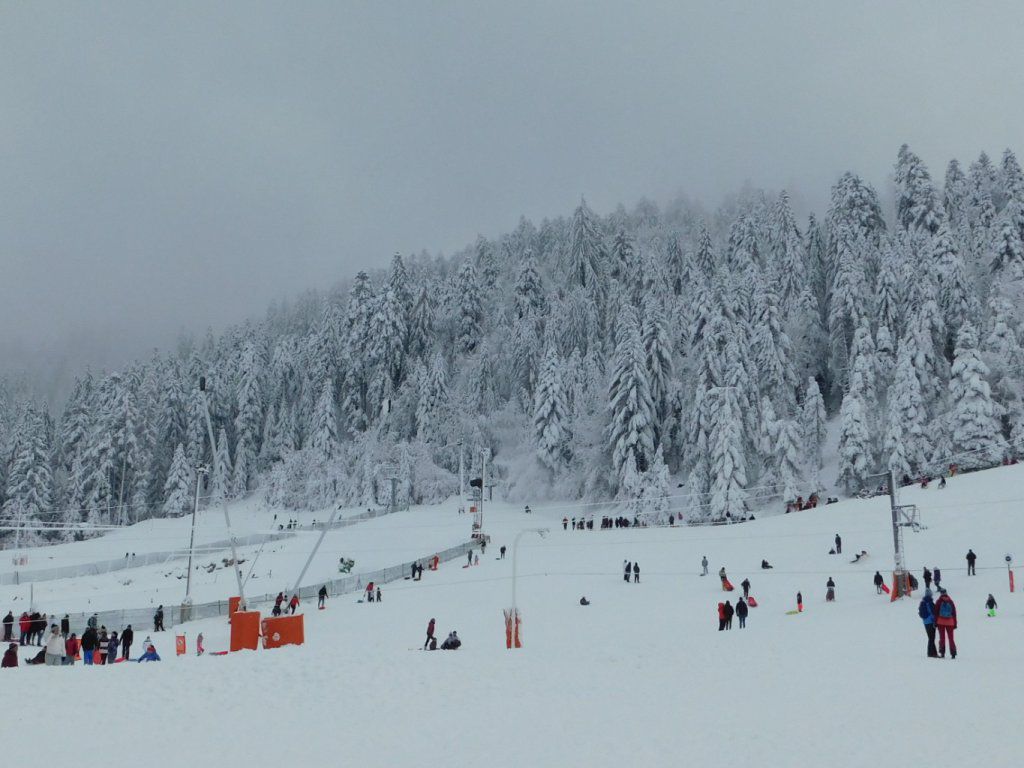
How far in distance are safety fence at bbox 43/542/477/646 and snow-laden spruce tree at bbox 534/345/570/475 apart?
26.1 metres

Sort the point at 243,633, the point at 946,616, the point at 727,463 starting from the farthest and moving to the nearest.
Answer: the point at 727,463 < the point at 243,633 < the point at 946,616

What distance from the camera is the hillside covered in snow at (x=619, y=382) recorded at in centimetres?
5762

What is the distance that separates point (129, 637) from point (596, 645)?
1310 centimetres

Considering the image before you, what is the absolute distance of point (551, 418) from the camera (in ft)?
245

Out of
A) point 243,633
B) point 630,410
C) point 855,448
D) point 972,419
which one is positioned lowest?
point 243,633

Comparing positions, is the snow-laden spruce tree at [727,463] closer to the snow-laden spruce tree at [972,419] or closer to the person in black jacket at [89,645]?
the snow-laden spruce tree at [972,419]

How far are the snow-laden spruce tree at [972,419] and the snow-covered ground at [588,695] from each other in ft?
75.8

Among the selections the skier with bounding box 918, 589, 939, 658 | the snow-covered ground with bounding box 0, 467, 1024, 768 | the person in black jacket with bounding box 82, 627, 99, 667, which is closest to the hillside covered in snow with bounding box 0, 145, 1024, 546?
the snow-covered ground with bounding box 0, 467, 1024, 768

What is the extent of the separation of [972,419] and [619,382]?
2502 centimetres

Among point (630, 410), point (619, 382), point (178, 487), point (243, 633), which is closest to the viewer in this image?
point (243, 633)

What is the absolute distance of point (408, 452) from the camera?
80000 mm

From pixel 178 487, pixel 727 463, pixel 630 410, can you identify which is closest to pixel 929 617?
pixel 727 463

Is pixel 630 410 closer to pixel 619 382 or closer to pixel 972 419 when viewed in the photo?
pixel 619 382

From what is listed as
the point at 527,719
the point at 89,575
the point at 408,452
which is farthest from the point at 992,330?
the point at 89,575
